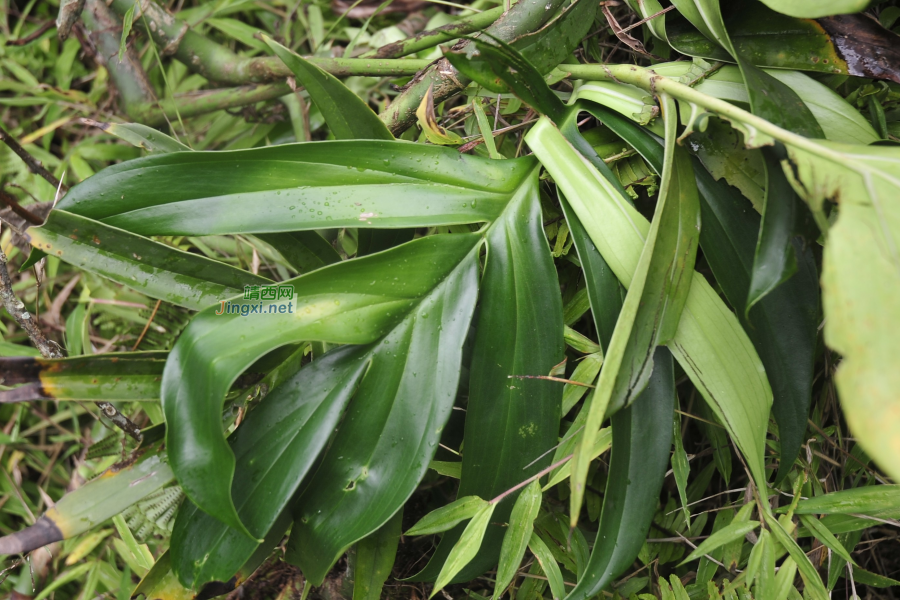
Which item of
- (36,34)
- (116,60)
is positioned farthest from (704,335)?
(36,34)

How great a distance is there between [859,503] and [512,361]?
368 mm

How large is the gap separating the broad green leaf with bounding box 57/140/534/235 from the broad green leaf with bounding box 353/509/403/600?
1.02 feet

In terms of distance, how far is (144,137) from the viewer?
54 centimetres

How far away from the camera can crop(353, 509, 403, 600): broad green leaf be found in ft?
1.77

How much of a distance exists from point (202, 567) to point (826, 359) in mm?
681

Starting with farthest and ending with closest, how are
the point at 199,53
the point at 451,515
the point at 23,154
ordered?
1. the point at 199,53
2. the point at 23,154
3. the point at 451,515

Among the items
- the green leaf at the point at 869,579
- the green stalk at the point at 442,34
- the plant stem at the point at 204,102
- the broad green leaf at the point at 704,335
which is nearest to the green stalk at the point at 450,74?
the green stalk at the point at 442,34

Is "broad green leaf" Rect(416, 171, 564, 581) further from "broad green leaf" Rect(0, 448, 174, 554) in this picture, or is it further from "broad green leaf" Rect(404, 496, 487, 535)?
"broad green leaf" Rect(0, 448, 174, 554)

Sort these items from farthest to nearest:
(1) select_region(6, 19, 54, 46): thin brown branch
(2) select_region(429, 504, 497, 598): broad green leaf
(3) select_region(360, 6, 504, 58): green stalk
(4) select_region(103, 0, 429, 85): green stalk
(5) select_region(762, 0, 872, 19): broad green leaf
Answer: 1. (1) select_region(6, 19, 54, 46): thin brown branch
2. (4) select_region(103, 0, 429, 85): green stalk
3. (3) select_region(360, 6, 504, 58): green stalk
4. (2) select_region(429, 504, 497, 598): broad green leaf
5. (5) select_region(762, 0, 872, 19): broad green leaf

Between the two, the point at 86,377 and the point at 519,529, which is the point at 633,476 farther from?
the point at 86,377

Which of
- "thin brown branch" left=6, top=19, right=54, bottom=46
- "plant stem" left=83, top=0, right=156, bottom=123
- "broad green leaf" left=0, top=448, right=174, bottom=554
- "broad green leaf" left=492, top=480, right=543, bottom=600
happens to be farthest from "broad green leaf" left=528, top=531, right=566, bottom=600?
"thin brown branch" left=6, top=19, right=54, bottom=46

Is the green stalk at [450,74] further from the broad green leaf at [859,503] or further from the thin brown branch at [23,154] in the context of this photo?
the broad green leaf at [859,503]

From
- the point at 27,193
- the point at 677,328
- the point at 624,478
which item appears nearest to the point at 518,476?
the point at 624,478

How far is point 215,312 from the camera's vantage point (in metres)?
0.44
